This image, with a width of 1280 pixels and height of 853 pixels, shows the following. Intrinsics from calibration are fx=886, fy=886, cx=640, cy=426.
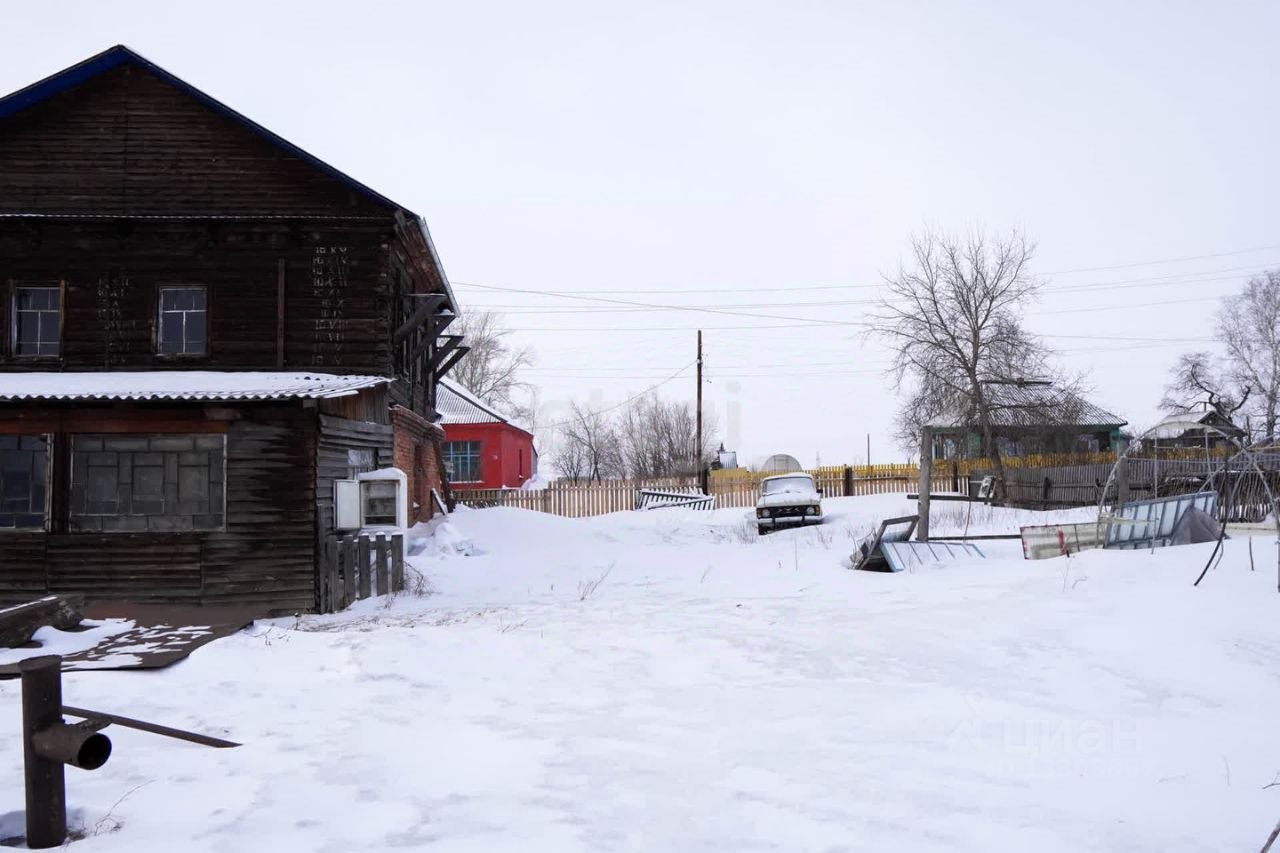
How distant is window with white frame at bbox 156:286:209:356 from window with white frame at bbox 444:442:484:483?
20.3 metres

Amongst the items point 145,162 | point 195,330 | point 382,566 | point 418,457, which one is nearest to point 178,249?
point 195,330

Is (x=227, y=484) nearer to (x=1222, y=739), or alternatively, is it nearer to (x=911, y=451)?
(x=1222, y=739)

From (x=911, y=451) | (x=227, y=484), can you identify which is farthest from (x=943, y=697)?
(x=911, y=451)

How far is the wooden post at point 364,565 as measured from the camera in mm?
12805

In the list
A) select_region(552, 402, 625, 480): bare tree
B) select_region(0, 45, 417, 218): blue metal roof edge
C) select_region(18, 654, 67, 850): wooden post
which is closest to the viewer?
select_region(18, 654, 67, 850): wooden post

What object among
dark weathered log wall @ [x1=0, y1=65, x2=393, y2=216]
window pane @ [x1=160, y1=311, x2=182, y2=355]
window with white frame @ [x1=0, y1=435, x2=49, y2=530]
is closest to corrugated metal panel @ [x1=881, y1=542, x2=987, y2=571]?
dark weathered log wall @ [x1=0, y1=65, x2=393, y2=216]

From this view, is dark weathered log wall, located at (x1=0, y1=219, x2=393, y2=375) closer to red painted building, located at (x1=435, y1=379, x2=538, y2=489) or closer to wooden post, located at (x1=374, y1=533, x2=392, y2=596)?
wooden post, located at (x1=374, y1=533, x2=392, y2=596)

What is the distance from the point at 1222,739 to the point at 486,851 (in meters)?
4.75

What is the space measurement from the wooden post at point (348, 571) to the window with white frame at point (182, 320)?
4721 millimetres

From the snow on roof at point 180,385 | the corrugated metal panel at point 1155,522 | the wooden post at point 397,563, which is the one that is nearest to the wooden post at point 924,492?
the corrugated metal panel at point 1155,522

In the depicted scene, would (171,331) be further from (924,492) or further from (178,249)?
(924,492)

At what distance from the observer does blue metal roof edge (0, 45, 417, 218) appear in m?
14.4

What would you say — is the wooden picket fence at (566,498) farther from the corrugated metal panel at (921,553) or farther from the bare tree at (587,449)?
the bare tree at (587,449)

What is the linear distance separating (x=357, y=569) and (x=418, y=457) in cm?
829
